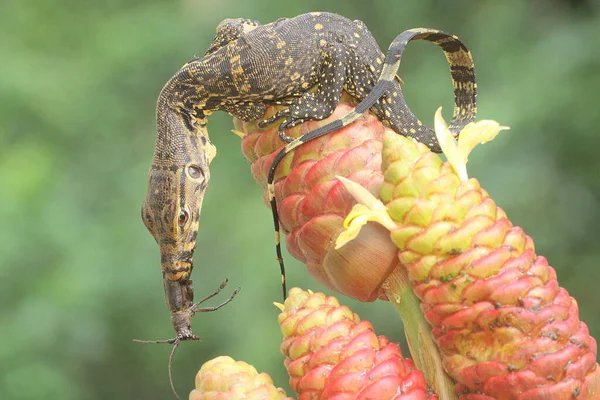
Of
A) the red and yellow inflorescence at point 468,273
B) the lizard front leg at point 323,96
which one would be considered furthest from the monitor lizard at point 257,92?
the red and yellow inflorescence at point 468,273

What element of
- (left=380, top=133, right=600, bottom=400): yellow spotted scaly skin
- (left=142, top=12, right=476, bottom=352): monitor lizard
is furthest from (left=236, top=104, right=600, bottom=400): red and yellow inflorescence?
(left=142, top=12, right=476, bottom=352): monitor lizard

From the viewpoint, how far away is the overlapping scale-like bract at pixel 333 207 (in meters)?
0.50

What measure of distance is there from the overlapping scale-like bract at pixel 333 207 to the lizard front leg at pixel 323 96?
38 millimetres

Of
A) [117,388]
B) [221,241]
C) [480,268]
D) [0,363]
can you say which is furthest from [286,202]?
[117,388]

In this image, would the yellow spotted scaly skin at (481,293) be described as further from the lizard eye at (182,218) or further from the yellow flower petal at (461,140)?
the lizard eye at (182,218)

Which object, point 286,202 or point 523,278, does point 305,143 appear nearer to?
point 286,202

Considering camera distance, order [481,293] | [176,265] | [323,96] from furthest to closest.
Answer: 1. [176,265]
2. [323,96]
3. [481,293]

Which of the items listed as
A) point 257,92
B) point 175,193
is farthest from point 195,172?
point 257,92

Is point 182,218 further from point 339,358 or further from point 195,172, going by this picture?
point 339,358

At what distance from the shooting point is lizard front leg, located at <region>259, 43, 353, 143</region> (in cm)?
59

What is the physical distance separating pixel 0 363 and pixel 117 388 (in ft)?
1.88

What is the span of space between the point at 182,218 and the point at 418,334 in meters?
0.52

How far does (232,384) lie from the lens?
0.49 metres

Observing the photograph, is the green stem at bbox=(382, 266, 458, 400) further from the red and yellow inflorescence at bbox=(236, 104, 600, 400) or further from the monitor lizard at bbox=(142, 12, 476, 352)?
the monitor lizard at bbox=(142, 12, 476, 352)
